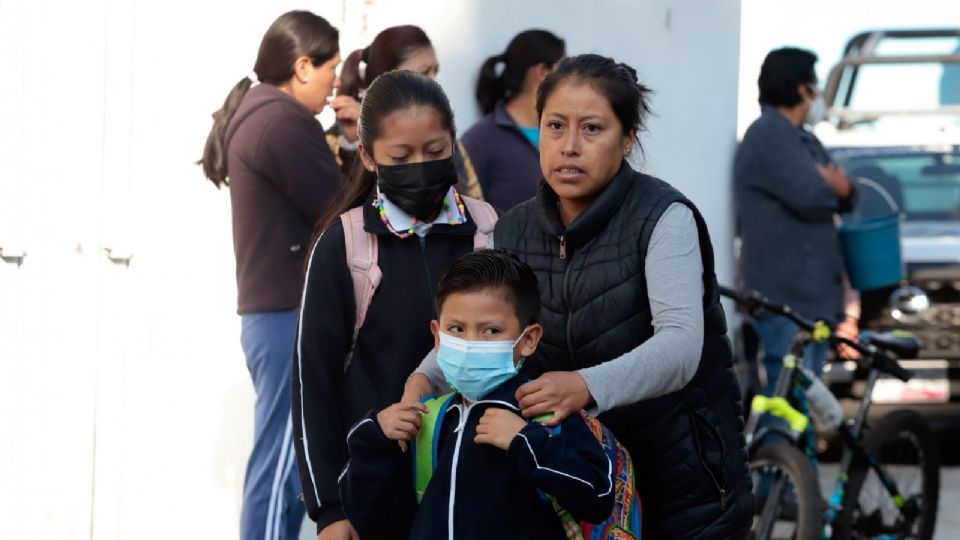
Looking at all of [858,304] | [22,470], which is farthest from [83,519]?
[858,304]

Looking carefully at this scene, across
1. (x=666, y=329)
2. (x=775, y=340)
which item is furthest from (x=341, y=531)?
(x=775, y=340)

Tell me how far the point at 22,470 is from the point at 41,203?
88cm

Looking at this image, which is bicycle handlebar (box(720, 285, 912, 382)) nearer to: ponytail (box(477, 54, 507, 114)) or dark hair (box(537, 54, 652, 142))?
ponytail (box(477, 54, 507, 114))

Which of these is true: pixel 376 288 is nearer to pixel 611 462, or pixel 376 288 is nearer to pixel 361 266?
pixel 361 266

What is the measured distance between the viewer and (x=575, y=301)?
3.28 m

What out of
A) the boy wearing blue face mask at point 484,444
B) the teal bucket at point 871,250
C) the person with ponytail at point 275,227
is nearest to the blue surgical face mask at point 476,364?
the boy wearing blue face mask at point 484,444

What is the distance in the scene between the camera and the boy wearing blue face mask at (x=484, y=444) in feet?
9.75

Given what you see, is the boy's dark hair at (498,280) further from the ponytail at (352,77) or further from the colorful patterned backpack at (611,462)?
the ponytail at (352,77)

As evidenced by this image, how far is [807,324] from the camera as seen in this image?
6.46 metres

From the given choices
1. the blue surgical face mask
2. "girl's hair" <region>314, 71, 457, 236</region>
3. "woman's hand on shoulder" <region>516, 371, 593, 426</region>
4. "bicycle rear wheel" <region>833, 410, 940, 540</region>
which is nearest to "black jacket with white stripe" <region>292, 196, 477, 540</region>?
"girl's hair" <region>314, 71, 457, 236</region>

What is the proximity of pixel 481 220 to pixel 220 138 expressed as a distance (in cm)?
212

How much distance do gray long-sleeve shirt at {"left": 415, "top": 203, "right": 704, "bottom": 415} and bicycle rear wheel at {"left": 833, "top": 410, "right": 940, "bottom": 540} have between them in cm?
349

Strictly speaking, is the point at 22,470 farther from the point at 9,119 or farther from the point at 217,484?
the point at 9,119

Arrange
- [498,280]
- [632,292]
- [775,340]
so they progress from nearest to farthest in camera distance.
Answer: [498,280]
[632,292]
[775,340]
